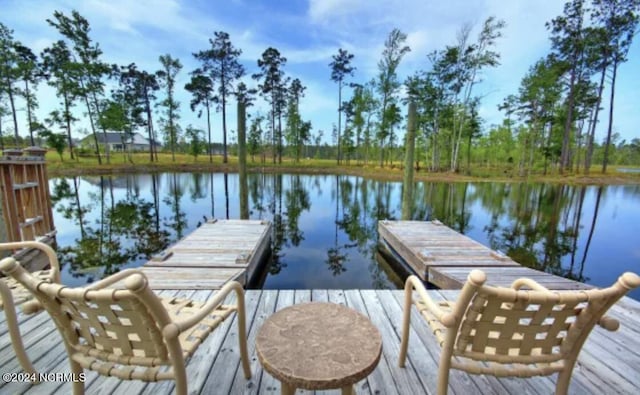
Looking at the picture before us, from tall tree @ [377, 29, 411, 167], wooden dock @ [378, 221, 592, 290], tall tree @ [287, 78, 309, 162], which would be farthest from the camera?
tall tree @ [287, 78, 309, 162]

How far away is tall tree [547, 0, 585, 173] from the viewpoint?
16172mm

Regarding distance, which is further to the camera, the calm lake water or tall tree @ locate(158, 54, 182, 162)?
tall tree @ locate(158, 54, 182, 162)

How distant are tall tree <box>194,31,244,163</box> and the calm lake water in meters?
13.3

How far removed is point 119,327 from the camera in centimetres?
91

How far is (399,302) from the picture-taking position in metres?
2.31

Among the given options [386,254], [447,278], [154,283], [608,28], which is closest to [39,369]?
[154,283]

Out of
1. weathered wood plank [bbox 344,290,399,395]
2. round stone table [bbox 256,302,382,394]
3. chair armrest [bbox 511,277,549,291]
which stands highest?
chair armrest [bbox 511,277,549,291]

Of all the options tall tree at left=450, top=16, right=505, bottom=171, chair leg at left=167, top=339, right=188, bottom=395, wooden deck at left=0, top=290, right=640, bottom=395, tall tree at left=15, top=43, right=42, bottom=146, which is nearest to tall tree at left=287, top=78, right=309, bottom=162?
tall tree at left=450, top=16, right=505, bottom=171

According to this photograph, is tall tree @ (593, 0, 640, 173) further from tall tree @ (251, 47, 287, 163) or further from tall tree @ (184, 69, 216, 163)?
tall tree @ (184, 69, 216, 163)

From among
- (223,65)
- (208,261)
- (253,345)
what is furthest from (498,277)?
(223,65)

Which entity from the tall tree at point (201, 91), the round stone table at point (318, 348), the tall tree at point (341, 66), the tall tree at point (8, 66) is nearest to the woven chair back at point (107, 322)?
the round stone table at point (318, 348)

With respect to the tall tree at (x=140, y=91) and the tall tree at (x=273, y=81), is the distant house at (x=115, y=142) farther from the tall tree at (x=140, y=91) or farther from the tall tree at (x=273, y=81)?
the tall tree at (x=273, y=81)

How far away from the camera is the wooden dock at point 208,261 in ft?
8.81

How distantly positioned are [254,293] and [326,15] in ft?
37.3
